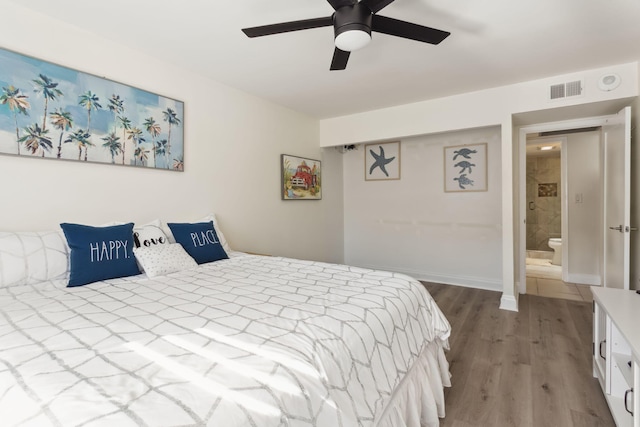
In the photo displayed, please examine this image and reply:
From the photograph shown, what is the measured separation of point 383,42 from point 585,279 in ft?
14.1

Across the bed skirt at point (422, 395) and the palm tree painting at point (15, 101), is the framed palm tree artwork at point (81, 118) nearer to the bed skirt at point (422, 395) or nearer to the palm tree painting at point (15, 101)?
the palm tree painting at point (15, 101)

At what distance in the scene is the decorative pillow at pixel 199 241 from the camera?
7.96 feet

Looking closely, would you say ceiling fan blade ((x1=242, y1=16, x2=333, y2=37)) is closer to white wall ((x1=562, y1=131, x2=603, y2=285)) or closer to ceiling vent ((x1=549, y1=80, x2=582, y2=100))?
ceiling vent ((x1=549, y1=80, x2=582, y2=100))

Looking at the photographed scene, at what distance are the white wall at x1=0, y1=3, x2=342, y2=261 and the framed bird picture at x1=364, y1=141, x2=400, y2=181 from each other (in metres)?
0.59

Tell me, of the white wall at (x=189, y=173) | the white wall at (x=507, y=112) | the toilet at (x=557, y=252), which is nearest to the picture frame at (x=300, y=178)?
the white wall at (x=189, y=173)

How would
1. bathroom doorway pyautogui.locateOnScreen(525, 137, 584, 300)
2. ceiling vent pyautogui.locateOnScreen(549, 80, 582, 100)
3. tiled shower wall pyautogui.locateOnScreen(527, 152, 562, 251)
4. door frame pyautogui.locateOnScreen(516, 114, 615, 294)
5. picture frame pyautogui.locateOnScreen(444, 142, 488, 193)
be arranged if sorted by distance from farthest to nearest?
1. tiled shower wall pyautogui.locateOnScreen(527, 152, 562, 251)
2. bathroom doorway pyautogui.locateOnScreen(525, 137, 584, 300)
3. picture frame pyautogui.locateOnScreen(444, 142, 488, 193)
4. door frame pyautogui.locateOnScreen(516, 114, 615, 294)
5. ceiling vent pyautogui.locateOnScreen(549, 80, 582, 100)

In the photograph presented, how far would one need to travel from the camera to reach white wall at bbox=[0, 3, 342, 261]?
198cm

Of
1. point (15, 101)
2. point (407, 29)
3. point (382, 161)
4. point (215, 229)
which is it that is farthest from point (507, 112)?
point (15, 101)

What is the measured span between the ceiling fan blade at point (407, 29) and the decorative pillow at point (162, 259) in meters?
1.91

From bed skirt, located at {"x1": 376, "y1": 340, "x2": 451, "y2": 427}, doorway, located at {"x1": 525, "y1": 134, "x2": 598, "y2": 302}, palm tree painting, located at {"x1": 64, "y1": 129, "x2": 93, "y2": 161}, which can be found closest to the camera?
bed skirt, located at {"x1": 376, "y1": 340, "x2": 451, "y2": 427}

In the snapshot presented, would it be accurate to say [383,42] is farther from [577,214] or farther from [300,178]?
[577,214]

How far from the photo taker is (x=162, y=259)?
81.9 inches

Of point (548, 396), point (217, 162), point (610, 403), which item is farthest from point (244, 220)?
point (610, 403)

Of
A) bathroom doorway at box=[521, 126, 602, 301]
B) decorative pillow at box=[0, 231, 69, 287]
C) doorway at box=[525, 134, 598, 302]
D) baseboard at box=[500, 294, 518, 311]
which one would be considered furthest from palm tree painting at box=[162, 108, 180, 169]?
doorway at box=[525, 134, 598, 302]
